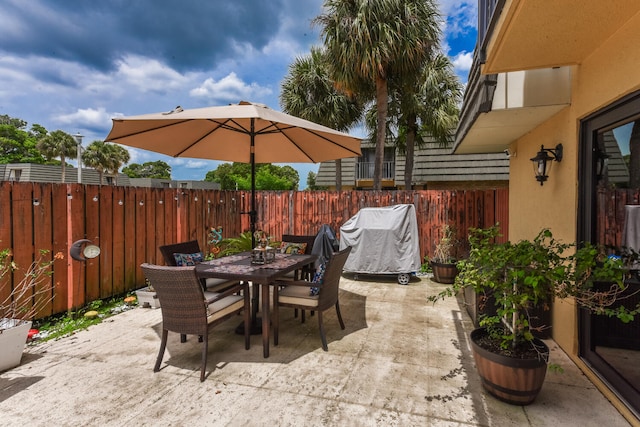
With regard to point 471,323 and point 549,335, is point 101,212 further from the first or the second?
point 549,335

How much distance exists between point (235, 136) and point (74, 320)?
3.06m

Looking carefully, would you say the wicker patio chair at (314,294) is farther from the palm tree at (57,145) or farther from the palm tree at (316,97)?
the palm tree at (57,145)

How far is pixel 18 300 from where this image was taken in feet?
11.2

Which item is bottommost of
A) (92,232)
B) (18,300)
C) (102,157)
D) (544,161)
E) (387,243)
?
(18,300)

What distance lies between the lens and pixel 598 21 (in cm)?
211

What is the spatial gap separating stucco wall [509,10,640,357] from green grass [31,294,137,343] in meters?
5.12

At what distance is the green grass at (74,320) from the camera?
342 centimetres

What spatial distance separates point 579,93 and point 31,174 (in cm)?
2804

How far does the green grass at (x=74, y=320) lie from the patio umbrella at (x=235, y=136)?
84.8 inches

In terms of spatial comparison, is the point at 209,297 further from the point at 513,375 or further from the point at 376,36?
the point at 376,36

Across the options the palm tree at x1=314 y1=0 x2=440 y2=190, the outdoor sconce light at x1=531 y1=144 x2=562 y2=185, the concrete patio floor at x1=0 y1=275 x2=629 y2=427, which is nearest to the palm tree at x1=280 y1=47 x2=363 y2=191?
the palm tree at x1=314 y1=0 x2=440 y2=190

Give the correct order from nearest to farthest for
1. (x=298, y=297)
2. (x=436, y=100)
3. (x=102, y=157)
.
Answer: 1. (x=298, y=297)
2. (x=436, y=100)
3. (x=102, y=157)

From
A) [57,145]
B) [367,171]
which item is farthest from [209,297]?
[57,145]

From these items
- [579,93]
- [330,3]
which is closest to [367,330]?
[579,93]
